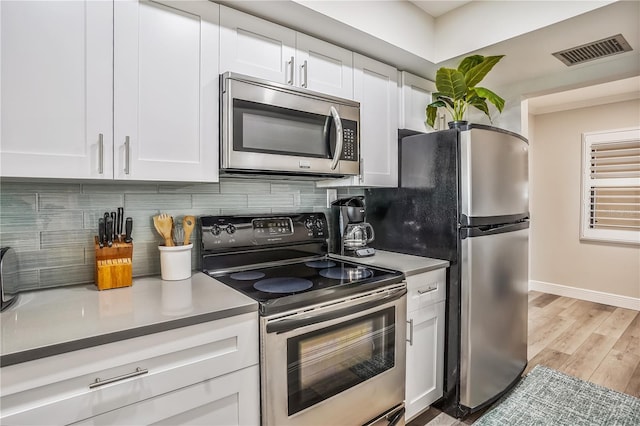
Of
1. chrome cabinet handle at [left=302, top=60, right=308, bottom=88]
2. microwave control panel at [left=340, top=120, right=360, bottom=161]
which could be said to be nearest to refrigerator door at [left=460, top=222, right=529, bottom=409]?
microwave control panel at [left=340, top=120, right=360, bottom=161]

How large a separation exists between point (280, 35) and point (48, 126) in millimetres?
1094

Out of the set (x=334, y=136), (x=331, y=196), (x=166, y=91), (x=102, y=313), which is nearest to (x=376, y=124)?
(x=334, y=136)

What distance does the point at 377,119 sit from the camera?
7.25 ft

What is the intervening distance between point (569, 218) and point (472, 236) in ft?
11.1

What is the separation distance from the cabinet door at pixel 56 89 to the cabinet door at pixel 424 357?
1.65 meters

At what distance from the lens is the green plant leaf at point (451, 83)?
6.98ft

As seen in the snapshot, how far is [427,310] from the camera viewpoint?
6.37 ft

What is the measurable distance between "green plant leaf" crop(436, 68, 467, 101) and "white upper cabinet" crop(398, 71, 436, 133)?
0.75 ft

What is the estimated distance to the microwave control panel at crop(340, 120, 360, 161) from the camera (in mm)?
1958

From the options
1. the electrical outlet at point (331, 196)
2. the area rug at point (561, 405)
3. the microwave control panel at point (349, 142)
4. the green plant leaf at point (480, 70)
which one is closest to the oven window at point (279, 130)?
the microwave control panel at point (349, 142)

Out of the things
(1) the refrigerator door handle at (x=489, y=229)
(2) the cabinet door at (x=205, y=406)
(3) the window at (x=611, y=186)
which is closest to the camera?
(2) the cabinet door at (x=205, y=406)

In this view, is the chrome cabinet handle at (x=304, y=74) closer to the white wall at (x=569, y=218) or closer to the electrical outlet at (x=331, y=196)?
the electrical outlet at (x=331, y=196)

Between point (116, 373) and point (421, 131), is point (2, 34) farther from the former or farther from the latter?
point (421, 131)

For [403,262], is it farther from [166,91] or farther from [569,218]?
[569,218]
